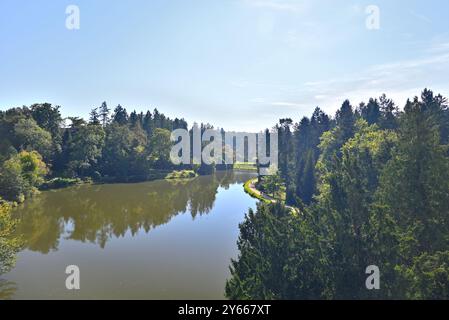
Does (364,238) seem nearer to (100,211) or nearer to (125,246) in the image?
(125,246)

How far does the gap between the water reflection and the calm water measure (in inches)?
3.9

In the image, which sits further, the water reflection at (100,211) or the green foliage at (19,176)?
the green foliage at (19,176)

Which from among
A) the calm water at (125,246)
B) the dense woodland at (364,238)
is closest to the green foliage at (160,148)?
the calm water at (125,246)

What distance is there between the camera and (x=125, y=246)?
1060 inches

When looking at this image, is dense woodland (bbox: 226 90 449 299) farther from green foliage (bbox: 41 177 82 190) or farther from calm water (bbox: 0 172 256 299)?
green foliage (bbox: 41 177 82 190)

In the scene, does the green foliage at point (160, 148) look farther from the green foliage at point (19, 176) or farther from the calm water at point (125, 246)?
the green foliage at point (19, 176)

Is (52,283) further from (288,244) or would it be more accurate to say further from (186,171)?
(186,171)

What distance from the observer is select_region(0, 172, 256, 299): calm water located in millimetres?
18766

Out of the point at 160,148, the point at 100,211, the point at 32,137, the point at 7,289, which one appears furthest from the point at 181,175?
the point at 7,289

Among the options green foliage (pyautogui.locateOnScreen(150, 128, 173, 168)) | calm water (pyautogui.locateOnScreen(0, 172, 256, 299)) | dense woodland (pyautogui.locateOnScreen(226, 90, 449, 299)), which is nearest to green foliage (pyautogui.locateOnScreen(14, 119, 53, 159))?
calm water (pyautogui.locateOnScreen(0, 172, 256, 299))

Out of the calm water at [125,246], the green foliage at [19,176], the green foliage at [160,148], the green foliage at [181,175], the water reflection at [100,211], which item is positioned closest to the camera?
the calm water at [125,246]

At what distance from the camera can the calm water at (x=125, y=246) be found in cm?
1877

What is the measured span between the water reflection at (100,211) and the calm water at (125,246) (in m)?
0.10
